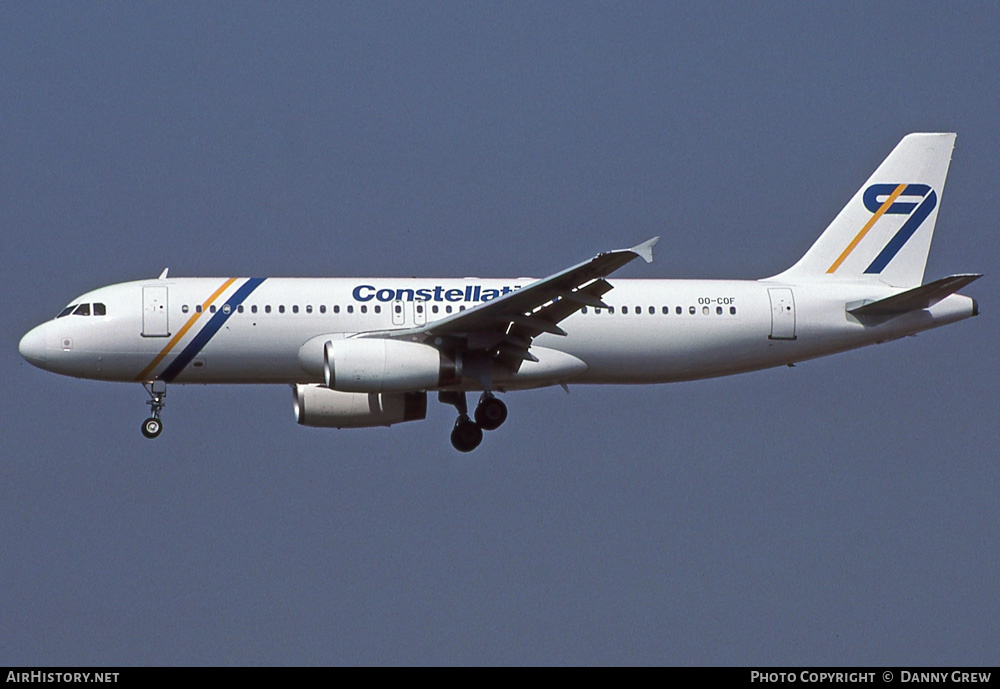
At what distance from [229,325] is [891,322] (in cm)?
1633

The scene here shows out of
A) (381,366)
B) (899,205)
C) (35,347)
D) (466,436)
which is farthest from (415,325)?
(899,205)

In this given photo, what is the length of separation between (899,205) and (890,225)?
2.32ft

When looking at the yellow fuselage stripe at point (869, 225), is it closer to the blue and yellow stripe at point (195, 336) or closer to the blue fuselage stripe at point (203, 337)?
the blue and yellow stripe at point (195, 336)

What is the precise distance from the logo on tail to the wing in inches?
377

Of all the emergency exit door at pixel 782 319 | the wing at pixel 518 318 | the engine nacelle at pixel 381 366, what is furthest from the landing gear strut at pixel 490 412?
the emergency exit door at pixel 782 319

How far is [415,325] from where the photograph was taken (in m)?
39.5

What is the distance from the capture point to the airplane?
37.6m

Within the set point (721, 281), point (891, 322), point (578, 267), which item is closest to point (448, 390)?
point (578, 267)

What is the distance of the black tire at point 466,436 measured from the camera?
133ft

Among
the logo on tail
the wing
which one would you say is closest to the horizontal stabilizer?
the logo on tail

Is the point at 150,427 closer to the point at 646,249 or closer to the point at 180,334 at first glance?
the point at 180,334

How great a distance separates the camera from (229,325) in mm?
38344

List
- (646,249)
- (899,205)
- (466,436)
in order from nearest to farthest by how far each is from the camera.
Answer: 1. (646,249)
2. (466,436)
3. (899,205)

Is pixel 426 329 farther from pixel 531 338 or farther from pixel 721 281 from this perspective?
pixel 721 281
